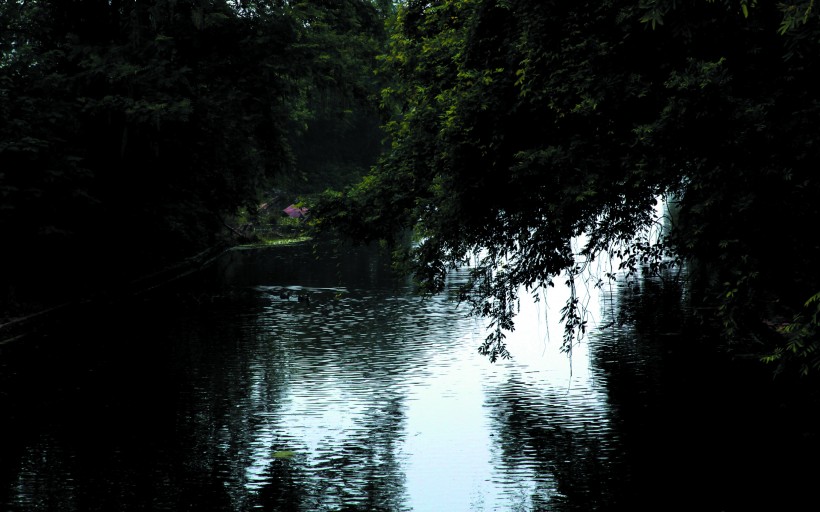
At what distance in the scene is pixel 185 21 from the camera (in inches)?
1092

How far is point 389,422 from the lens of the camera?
1160cm

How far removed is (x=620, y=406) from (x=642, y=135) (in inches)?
154

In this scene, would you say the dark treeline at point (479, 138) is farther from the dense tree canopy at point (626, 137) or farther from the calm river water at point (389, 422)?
the calm river water at point (389, 422)

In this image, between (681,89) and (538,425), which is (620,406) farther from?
(681,89)

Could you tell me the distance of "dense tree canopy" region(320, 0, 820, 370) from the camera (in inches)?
355

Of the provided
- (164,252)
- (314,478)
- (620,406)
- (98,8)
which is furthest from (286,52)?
(314,478)

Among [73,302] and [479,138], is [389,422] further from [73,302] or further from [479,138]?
[73,302]

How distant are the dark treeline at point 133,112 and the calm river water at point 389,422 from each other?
4213 mm

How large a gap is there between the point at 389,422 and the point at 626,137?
422 cm

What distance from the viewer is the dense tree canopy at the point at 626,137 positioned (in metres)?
9.01

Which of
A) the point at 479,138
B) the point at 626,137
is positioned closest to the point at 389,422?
the point at 479,138

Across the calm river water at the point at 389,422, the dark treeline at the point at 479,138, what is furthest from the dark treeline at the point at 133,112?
the calm river water at the point at 389,422

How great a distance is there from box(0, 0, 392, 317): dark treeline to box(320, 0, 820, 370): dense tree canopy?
10.4 meters

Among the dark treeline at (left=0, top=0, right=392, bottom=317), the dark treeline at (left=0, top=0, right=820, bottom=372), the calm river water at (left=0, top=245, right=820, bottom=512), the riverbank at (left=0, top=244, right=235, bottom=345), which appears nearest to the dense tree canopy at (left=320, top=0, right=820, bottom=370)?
the dark treeline at (left=0, top=0, right=820, bottom=372)
